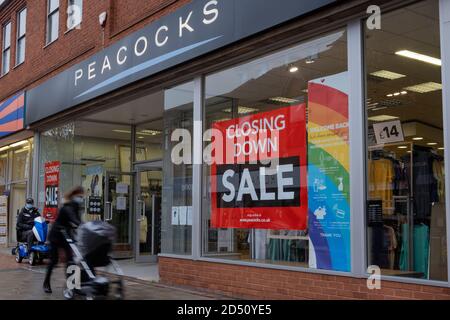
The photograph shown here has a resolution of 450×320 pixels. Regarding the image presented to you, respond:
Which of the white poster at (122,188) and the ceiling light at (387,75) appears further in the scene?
the white poster at (122,188)

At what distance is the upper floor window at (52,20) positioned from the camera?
14.9 metres

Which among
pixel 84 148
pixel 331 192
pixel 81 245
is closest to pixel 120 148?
pixel 84 148

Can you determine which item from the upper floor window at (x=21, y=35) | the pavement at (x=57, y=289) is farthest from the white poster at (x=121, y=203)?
the upper floor window at (x=21, y=35)

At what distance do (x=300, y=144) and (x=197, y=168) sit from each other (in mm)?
2245

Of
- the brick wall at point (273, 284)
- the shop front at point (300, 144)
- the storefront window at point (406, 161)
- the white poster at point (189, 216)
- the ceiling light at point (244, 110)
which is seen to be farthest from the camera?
the white poster at point (189, 216)

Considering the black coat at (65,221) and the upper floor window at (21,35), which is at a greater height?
the upper floor window at (21,35)

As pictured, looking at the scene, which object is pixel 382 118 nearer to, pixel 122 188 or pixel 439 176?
pixel 439 176

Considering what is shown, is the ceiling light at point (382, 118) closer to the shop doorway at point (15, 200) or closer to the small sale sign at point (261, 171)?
the small sale sign at point (261, 171)

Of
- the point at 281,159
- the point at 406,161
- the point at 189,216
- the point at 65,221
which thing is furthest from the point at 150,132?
the point at 406,161

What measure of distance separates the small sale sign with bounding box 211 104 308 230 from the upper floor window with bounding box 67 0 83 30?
248 inches

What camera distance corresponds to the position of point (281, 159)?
774 cm

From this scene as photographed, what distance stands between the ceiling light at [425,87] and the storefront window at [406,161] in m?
0.01

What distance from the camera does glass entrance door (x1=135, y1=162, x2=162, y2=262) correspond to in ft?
43.8

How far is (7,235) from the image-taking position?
18.6 m
